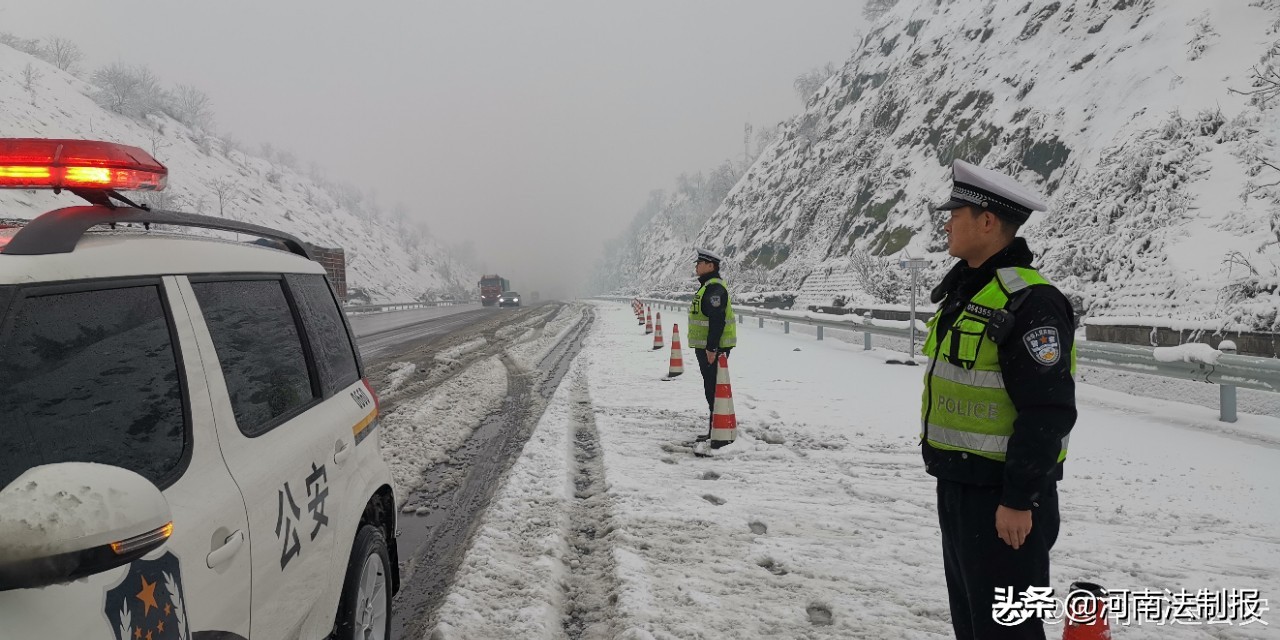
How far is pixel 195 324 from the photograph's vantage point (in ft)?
6.07

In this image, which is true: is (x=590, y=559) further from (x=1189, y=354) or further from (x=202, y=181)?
(x=202, y=181)

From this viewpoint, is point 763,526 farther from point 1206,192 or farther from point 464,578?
point 1206,192

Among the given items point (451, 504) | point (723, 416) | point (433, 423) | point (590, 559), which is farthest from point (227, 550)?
point (433, 423)

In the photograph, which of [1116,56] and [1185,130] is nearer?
[1185,130]

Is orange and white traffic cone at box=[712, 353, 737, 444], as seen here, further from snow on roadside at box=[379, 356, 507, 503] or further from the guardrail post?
the guardrail post

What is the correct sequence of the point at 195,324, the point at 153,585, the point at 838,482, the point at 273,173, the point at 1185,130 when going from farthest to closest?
the point at 273,173 → the point at 1185,130 → the point at 838,482 → the point at 195,324 → the point at 153,585

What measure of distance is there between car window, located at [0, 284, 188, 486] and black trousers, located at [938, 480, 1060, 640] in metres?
2.51

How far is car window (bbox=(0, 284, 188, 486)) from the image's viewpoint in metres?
1.36

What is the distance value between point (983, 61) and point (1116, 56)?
13.0 m

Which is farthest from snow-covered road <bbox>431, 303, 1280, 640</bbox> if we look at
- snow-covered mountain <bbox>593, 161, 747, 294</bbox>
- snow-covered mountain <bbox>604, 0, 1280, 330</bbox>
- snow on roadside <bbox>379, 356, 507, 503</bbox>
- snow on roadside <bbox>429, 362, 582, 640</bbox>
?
snow-covered mountain <bbox>593, 161, 747, 294</bbox>

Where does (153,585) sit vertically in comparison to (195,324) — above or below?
below

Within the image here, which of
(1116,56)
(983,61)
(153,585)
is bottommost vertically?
(153,585)

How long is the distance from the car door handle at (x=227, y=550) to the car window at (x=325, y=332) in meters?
1.00

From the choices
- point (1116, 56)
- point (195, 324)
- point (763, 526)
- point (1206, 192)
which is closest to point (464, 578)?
point (763, 526)
